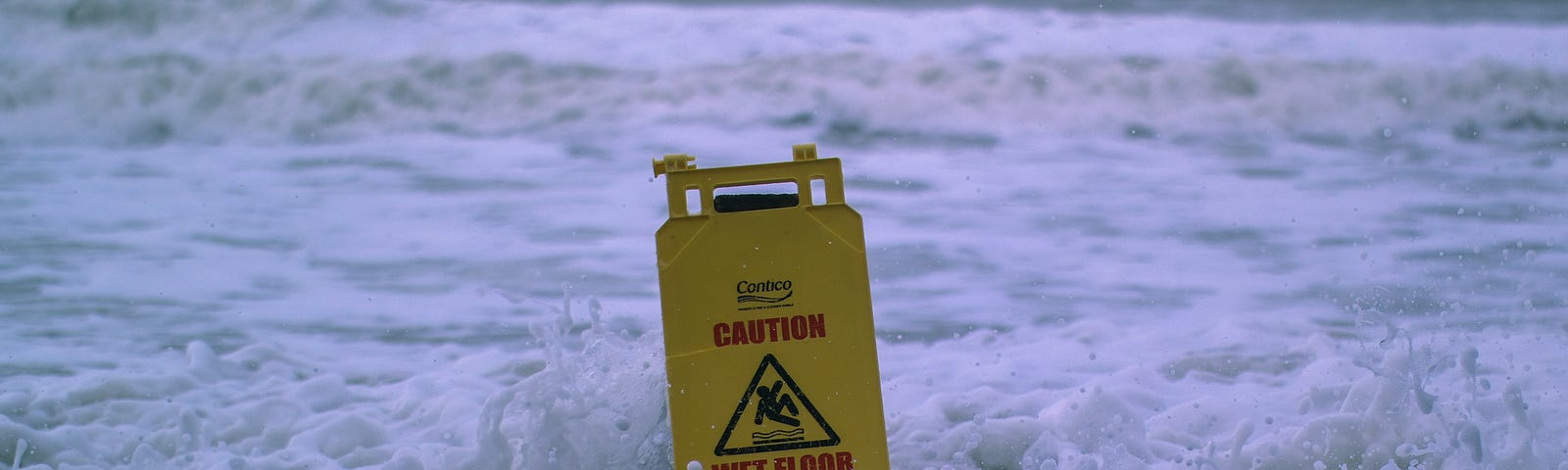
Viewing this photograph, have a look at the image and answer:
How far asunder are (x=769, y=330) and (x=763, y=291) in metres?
0.07

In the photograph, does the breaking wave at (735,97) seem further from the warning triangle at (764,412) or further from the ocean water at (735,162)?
the warning triangle at (764,412)

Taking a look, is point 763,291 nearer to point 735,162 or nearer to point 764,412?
point 764,412

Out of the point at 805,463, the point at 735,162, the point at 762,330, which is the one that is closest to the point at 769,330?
the point at 762,330

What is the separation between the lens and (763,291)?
6.91 feet

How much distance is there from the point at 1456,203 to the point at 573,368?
15.1 ft

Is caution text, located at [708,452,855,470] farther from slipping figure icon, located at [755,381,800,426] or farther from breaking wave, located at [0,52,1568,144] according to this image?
breaking wave, located at [0,52,1568,144]

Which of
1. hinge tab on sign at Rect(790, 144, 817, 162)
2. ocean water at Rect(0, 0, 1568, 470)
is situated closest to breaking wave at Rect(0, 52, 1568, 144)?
ocean water at Rect(0, 0, 1568, 470)

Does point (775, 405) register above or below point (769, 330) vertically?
below

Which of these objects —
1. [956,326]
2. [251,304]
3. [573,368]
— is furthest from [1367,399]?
[251,304]

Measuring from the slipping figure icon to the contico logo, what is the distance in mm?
147

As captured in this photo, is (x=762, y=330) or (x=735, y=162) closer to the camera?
(x=762, y=330)

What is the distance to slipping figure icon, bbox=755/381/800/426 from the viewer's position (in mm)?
2104

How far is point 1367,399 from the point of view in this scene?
2898mm

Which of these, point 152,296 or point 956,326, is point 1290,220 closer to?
point 956,326
